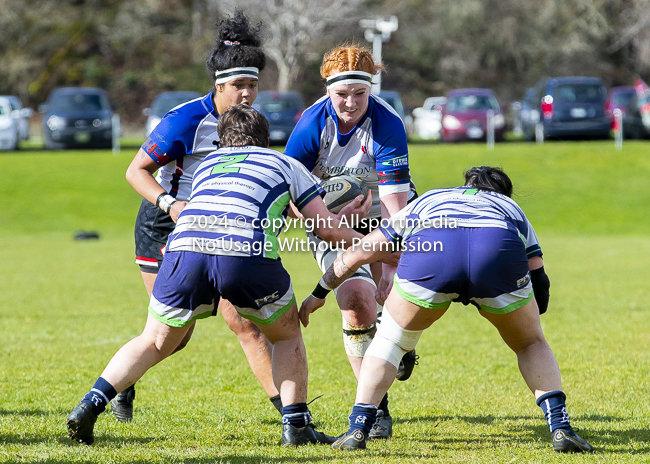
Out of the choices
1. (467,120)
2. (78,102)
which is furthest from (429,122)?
(78,102)

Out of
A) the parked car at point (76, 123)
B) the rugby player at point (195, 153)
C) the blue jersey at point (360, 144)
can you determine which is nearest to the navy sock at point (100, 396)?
the rugby player at point (195, 153)

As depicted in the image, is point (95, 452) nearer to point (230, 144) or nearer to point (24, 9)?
point (230, 144)

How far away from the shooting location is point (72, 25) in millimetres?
42906

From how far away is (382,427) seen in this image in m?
4.50

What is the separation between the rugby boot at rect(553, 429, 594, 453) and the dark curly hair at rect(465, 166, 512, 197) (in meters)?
1.24

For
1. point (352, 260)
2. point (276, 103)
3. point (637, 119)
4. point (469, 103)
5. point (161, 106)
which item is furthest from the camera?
point (469, 103)

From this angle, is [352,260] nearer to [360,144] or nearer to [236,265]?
[236,265]

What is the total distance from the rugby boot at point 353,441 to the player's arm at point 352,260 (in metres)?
0.63

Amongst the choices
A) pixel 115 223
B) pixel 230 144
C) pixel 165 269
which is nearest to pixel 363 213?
pixel 230 144

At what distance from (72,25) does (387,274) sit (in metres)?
42.0

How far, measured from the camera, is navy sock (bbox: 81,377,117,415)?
393cm

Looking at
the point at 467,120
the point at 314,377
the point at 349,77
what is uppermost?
the point at 467,120

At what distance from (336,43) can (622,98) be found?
15087mm

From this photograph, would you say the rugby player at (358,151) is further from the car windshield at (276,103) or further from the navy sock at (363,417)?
the car windshield at (276,103)
